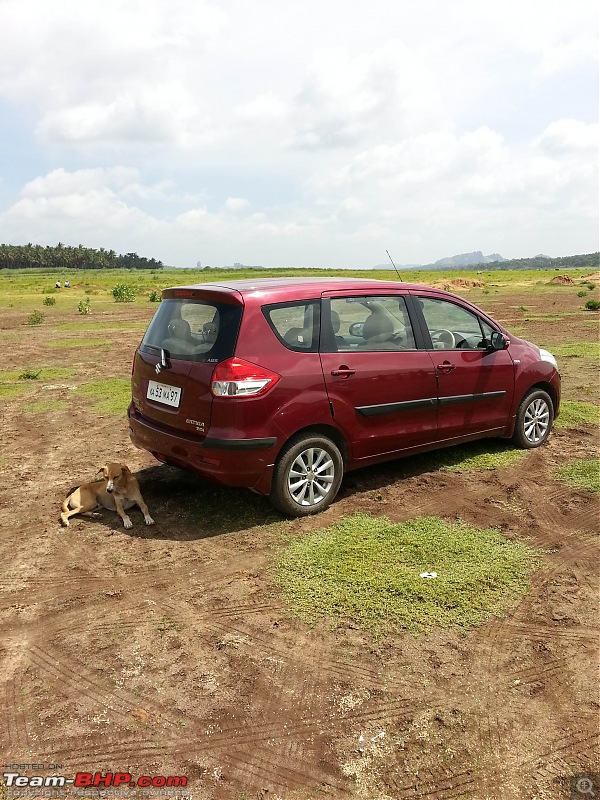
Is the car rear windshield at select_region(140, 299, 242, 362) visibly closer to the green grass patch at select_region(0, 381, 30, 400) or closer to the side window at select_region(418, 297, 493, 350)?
the side window at select_region(418, 297, 493, 350)

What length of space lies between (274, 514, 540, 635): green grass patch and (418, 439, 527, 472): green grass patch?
4.74ft

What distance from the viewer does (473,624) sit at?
3.56 m

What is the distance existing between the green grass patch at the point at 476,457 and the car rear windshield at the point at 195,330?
275 cm

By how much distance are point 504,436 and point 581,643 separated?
3.48 meters

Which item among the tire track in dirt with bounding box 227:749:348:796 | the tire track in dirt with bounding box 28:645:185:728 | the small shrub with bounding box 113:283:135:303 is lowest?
the tire track in dirt with bounding box 227:749:348:796

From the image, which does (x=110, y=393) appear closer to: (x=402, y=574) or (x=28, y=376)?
(x=28, y=376)

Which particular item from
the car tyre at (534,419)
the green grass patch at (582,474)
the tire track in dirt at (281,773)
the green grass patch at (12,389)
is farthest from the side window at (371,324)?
the green grass patch at (12,389)

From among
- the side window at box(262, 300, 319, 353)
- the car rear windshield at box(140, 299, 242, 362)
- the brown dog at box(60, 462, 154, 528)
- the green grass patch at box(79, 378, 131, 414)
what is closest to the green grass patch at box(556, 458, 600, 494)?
the side window at box(262, 300, 319, 353)

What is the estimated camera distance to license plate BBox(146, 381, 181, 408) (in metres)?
Result: 4.89

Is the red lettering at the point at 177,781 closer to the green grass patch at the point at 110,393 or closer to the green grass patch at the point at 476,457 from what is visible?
the green grass patch at the point at 476,457

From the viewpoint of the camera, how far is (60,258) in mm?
150875

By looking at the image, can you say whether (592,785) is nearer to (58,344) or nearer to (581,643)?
(581,643)

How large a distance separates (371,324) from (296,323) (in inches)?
33.0

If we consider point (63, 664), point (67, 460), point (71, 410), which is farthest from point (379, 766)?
point (71, 410)
